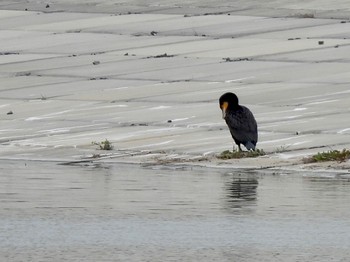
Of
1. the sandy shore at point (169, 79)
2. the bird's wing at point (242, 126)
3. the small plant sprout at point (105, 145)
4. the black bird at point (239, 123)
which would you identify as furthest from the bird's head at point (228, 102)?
the small plant sprout at point (105, 145)

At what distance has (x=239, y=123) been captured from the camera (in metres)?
19.7

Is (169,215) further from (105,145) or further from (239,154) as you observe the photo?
(105,145)

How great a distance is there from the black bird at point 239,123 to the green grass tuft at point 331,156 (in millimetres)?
1153

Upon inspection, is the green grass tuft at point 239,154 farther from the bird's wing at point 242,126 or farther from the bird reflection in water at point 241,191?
the bird reflection in water at point 241,191

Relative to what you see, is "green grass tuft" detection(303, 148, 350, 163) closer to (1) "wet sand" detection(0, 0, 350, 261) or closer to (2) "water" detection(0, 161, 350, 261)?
(1) "wet sand" detection(0, 0, 350, 261)

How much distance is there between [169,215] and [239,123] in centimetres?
528

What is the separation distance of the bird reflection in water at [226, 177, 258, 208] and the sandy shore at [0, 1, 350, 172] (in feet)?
3.41

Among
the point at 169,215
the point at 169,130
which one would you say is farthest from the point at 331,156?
the point at 169,130

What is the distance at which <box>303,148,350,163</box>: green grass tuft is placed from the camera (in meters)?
18.1

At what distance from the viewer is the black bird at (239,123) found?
1941 centimetres

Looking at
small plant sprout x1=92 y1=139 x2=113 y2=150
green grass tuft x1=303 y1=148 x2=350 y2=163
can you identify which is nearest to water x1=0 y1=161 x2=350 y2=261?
green grass tuft x1=303 y1=148 x2=350 y2=163

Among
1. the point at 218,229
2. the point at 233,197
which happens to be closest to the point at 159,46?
the point at 233,197

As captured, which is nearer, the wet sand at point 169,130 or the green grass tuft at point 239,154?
the wet sand at point 169,130

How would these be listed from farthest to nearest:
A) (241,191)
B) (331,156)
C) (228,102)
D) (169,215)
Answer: (228,102) → (331,156) → (241,191) → (169,215)
